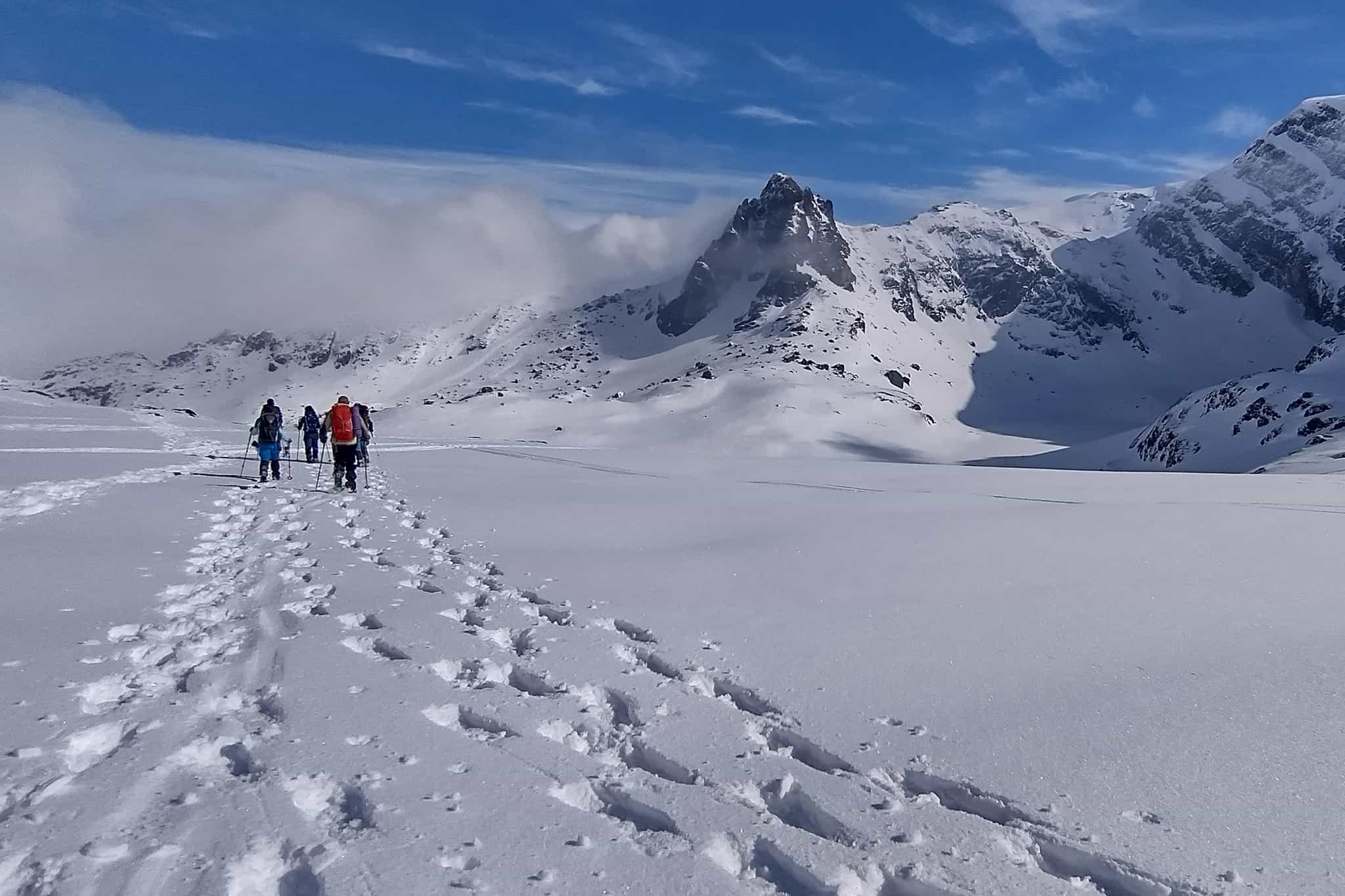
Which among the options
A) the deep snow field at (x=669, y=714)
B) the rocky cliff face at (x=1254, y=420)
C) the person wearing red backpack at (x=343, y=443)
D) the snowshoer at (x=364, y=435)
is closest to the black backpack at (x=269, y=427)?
the person wearing red backpack at (x=343, y=443)

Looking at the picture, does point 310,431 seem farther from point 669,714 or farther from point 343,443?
point 669,714

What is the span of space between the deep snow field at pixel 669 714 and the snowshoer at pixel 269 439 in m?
7.68

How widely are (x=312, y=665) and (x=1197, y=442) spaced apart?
3688 inches

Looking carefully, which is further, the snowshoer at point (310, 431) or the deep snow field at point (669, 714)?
the snowshoer at point (310, 431)

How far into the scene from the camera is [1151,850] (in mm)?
3807

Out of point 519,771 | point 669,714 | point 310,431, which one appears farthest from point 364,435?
point 519,771

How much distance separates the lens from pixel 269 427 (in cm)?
1941

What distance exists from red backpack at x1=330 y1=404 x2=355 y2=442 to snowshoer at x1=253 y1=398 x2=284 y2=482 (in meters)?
1.77

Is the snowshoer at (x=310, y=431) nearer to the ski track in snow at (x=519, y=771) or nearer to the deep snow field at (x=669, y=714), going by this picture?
the deep snow field at (x=669, y=714)

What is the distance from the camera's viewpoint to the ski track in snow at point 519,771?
12.1ft

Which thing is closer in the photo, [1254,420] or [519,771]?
[519,771]

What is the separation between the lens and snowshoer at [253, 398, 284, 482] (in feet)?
63.0

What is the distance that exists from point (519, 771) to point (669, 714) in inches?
47.9

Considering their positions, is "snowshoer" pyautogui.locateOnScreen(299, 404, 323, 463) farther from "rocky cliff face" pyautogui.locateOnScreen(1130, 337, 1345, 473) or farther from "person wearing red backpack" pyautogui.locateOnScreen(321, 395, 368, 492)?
"rocky cliff face" pyautogui.locateOnScreen(1130, 337, 1345, 473)
